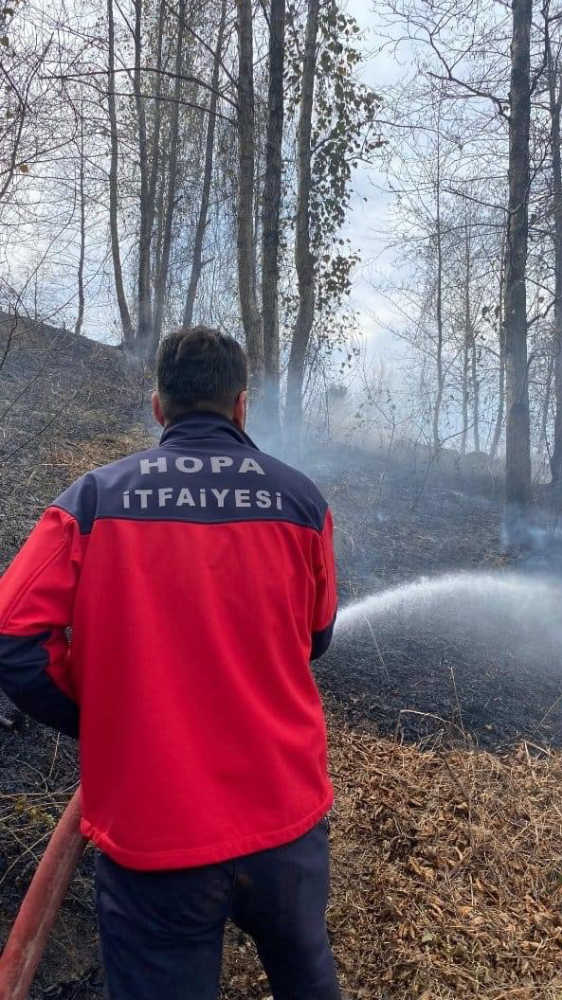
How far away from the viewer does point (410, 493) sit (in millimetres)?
12727

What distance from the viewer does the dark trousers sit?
1.53 metres

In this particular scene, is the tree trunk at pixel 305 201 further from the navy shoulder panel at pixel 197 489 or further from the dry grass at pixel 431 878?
the navy shoulder panel at pixel 197 489

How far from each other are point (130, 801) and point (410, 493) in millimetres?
11512

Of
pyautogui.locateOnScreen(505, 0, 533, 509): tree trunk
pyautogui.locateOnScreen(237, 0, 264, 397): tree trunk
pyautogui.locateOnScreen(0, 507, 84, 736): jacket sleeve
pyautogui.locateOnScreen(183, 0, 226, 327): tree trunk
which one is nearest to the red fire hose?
pyautogui.locateOnScreen(0, 507, 84, 736): jacket sleeve

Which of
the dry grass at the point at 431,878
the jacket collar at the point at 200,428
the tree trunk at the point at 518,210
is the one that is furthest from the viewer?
the tree trunk at the point at 518,210

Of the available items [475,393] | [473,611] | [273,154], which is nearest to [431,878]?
[473,611]

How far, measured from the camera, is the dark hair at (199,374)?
186 centimetres

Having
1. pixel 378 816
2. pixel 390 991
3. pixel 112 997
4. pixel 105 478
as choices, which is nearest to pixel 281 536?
pixel 105 478

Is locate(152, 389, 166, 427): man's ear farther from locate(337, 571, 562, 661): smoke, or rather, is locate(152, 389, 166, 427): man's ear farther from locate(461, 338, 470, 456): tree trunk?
locate(461, 338, 470, 456): tree trunk

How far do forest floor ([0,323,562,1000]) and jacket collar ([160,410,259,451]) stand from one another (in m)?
2.17

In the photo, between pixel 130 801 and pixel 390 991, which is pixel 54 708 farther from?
pixel 390 991

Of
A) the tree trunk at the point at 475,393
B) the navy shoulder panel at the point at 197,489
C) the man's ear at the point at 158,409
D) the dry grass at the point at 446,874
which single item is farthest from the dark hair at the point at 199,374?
the tree trunk at the point at 475,393

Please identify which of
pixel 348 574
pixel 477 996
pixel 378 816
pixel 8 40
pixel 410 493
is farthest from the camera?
pixel 410 493

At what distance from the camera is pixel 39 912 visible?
1907 millimetres
